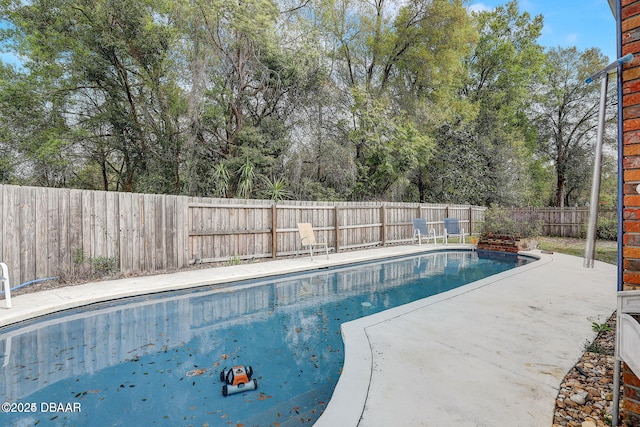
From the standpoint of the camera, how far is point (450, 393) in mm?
1905

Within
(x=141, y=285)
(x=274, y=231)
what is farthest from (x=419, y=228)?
(x=141, y=285)

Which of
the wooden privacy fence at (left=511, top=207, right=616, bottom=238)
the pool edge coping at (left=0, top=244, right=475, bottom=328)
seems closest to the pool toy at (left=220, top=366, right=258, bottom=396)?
the pool edge coping at (left=0, top=244, right=475, bottom=328)

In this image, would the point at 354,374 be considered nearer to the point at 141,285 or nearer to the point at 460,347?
the point at 460,347

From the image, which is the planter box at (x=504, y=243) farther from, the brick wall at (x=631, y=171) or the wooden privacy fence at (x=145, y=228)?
the brick wall at (x=631, y=171)

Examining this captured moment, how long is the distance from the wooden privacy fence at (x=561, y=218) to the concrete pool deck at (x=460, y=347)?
9511mm

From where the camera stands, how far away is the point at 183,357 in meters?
2.77

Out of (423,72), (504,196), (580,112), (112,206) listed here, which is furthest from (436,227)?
(580,112)

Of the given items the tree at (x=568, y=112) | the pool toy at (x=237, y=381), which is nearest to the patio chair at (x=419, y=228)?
the pool toy at (x=237, y=381)

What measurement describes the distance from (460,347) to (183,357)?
2412 millimetres

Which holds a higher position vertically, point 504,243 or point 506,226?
point 506,226

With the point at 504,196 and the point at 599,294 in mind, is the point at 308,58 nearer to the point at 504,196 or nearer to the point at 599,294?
the point at 599,294

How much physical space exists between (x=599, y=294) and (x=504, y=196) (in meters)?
12.2

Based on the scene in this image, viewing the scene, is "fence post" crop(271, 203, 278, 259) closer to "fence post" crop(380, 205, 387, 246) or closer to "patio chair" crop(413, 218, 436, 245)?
Answer: "fence post" crop(380, 205, 387, 246)

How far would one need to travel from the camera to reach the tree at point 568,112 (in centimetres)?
1717
